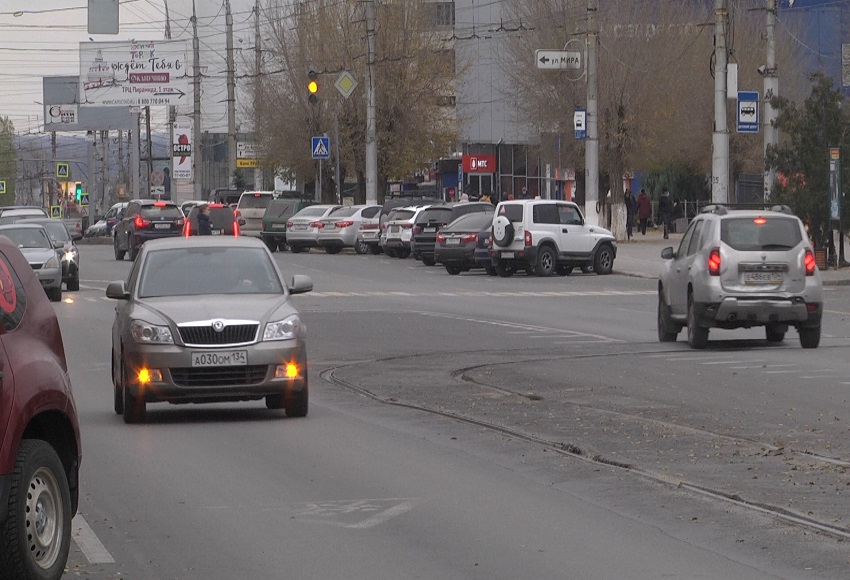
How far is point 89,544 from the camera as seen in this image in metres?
8.88

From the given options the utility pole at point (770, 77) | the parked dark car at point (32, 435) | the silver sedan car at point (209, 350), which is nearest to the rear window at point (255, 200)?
the utility pole at point (770, 77)

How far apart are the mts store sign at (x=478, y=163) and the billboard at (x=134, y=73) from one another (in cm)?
1660

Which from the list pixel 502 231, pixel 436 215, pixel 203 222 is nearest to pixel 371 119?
pixel 203 222

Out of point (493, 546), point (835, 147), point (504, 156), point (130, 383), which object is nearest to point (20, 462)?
point (493, 546)

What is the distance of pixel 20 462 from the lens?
24.1ft

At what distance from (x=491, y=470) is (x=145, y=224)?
39787 mm

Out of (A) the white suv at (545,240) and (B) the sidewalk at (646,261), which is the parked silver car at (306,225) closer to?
(B) the sidewalk at (646,261)

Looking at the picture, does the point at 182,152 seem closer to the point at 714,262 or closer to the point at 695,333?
the point at 695,333

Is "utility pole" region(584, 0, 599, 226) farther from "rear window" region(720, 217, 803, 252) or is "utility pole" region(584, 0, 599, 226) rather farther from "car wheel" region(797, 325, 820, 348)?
"car wheel" region(797, 325, 820, 348)

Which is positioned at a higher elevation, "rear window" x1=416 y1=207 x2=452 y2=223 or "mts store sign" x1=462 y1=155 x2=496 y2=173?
"mts store sign" x1=462 y1=155 x2=496 y2=173

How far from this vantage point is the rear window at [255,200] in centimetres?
6347

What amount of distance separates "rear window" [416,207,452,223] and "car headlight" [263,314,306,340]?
31613 millimetres

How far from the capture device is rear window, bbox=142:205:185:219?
167 ft

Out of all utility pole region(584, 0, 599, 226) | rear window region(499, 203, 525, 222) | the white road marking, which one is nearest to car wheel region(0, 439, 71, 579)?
the white road marking
